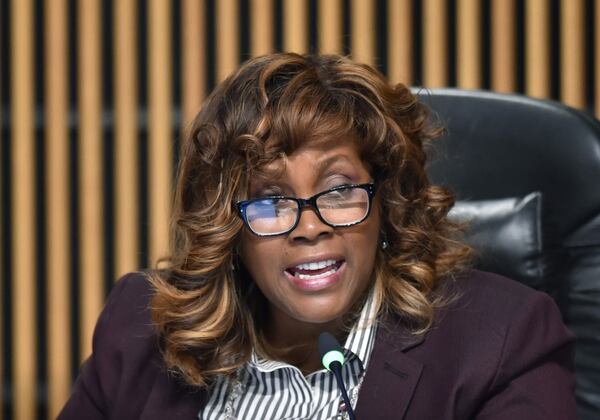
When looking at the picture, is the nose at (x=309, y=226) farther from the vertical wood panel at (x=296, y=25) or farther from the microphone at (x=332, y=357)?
the vertical wood panel at (x=296, y=25)

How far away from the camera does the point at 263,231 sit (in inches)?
71.3

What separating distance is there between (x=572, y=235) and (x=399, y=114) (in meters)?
0.37

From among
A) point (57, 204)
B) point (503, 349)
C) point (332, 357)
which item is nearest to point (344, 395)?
point (332, 357)

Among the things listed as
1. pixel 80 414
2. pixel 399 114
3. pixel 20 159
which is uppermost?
pixel 399 114

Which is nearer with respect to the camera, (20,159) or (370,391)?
(370,391)

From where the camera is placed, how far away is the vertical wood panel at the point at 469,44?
3.19 meters

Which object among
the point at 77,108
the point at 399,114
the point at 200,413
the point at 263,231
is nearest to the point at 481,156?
the point at 399,114

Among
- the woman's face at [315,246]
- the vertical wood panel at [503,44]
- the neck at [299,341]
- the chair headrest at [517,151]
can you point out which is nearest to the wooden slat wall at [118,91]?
the vertical wood panel at [503,44]

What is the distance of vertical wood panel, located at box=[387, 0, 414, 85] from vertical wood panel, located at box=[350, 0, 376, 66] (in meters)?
0.06

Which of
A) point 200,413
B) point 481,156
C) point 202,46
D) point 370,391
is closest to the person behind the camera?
point 370,391

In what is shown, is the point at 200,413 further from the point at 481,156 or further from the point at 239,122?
the point at 481,156

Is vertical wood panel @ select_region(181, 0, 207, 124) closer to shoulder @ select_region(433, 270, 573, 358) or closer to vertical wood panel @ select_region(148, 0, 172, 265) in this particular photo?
vertical wood panel @ select_region(148, 0, 172, 265)

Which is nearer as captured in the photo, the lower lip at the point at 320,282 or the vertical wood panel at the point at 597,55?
the lower lip at the point at 320,282

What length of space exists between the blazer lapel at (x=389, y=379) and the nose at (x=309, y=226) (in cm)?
22
